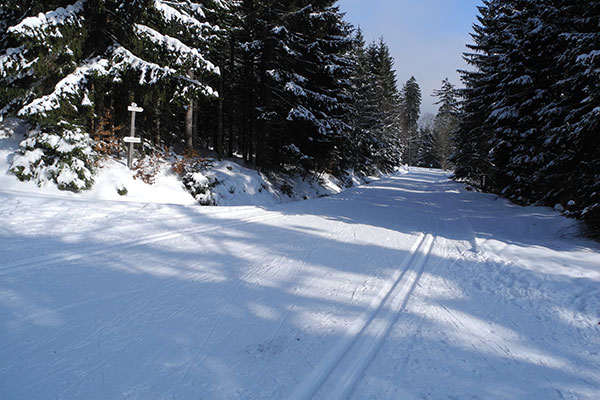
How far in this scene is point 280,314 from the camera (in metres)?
3.38

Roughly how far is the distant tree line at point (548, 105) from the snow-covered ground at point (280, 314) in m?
2.40

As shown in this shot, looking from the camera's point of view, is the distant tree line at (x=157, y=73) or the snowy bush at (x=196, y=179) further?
the snowy bush at (x=196, y=179)

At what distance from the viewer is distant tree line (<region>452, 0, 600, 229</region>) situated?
7094 mm

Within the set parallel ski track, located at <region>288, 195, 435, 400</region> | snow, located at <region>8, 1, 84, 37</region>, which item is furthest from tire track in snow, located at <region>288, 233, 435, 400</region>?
snow, located at <region>8, 1, 84, 37</region>

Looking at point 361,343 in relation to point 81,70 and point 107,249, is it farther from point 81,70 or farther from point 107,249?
point 81,70

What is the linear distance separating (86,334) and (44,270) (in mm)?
1947

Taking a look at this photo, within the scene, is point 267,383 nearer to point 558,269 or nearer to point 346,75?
point 558,269

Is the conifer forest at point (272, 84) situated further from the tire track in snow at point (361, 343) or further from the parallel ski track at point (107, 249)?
the tire track in snow at point (361, 343)

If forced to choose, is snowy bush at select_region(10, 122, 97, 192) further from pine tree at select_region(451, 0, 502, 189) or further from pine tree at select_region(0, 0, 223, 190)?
pine tree at select_region(451, 0, 502, 189)

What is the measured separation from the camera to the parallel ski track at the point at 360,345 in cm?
236

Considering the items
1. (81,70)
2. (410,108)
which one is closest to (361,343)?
(81,70)

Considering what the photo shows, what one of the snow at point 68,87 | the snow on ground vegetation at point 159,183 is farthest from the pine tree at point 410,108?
the snow at point 68,87

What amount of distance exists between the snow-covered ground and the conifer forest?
251cm

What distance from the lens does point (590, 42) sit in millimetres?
7043
